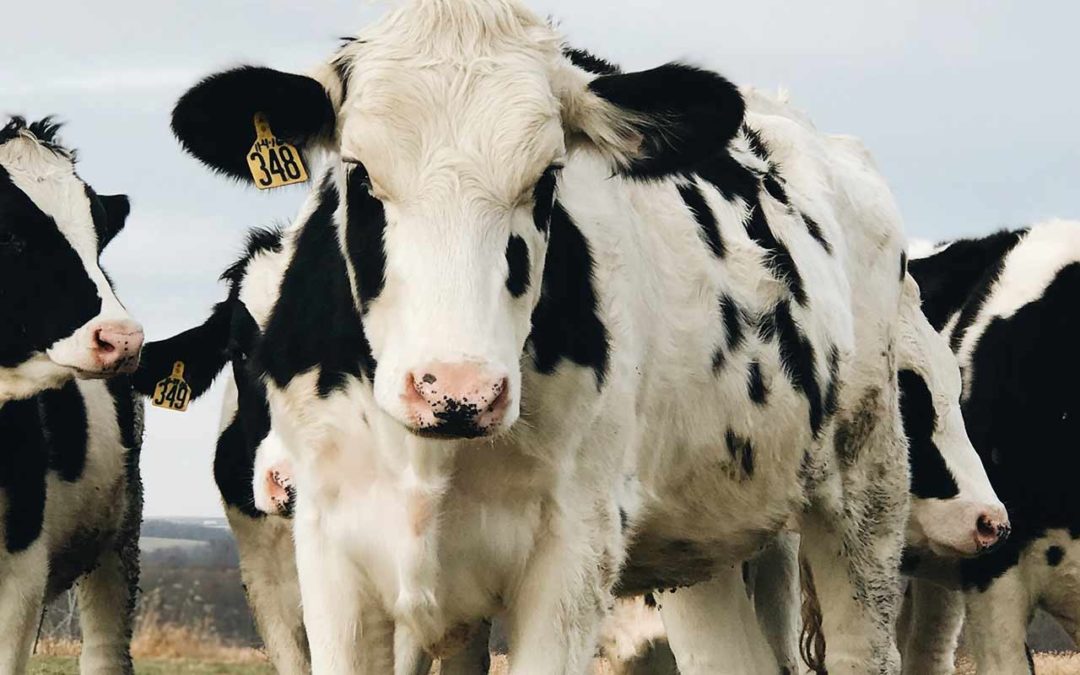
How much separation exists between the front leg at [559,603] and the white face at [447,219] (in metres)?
0.59

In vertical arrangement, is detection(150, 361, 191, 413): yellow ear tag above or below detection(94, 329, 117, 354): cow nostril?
below

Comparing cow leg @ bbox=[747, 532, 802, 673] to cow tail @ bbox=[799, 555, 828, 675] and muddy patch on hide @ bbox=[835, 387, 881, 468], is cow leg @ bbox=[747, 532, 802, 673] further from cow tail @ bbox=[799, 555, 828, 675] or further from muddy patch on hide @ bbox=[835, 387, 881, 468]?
muddy patch on hide @ bbox=[835, 387, 881, 468]

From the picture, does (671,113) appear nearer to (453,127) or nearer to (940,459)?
(453,127)

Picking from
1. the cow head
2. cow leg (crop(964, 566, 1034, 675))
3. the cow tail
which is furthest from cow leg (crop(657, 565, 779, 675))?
cow leg (crop(964, 566, 1034, 675))

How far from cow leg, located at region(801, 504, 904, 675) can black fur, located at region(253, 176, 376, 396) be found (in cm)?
294

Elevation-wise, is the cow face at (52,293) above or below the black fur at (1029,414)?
above

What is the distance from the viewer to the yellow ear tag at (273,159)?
5359 mm

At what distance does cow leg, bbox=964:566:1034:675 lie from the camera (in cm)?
985

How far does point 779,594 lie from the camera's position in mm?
9711

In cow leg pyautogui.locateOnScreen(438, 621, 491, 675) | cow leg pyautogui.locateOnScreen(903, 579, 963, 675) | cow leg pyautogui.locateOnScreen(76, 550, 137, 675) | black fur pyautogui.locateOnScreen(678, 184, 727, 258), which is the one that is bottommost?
cow leg pyautogui.locateOnScreen(76, 550, 137, 675)

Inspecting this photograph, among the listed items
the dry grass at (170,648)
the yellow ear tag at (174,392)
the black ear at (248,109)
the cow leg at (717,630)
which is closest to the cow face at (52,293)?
the yellow ear tag at (174,392)

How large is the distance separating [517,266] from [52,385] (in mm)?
4564

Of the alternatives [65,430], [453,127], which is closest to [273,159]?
[453,127]

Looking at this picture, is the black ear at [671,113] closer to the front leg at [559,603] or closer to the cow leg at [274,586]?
the front leg at [559,603]
